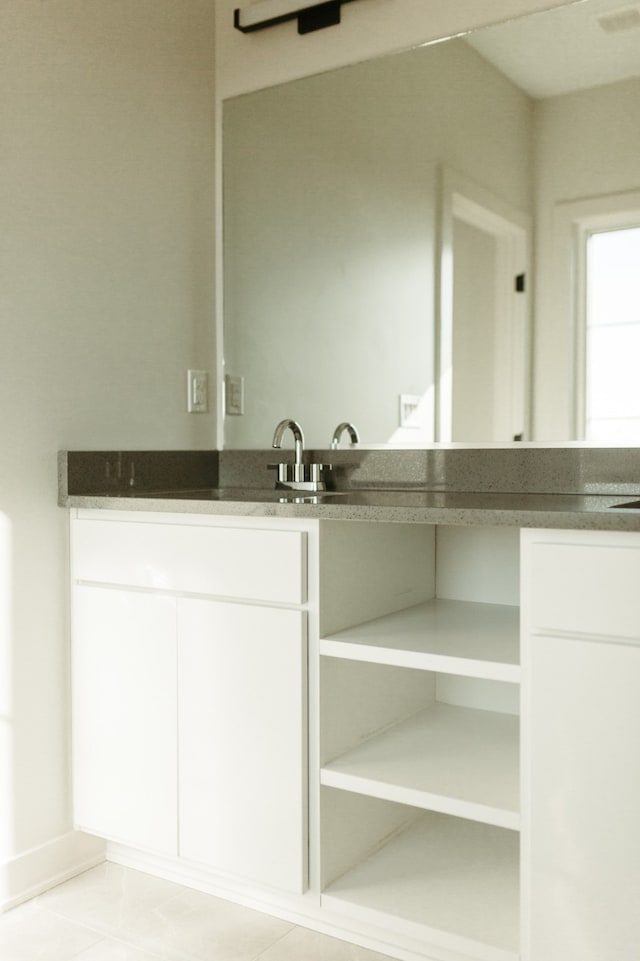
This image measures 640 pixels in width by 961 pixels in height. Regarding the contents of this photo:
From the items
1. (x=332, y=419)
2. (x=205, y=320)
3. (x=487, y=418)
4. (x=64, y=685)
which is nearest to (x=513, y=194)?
(x=487, y=418)

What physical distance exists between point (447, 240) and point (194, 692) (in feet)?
3.95

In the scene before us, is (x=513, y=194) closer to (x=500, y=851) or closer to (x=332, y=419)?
(x=332, y=419)

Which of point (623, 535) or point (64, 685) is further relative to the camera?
point (64, 685)

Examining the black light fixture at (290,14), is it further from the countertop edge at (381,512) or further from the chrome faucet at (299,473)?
the countertop edge at (381,512)

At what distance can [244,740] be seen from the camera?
1.73 m

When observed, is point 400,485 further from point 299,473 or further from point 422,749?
point 422,749

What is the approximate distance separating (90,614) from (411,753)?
786 mm

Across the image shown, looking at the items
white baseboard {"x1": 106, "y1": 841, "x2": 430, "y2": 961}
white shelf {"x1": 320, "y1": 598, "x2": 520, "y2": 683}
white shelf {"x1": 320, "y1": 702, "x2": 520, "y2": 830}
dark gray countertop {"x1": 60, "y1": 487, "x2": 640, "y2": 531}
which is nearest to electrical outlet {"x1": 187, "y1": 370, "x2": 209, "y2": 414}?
dark gray countertop {"x1": 60, "y1": 487, "x2": 640, "y2": 531}

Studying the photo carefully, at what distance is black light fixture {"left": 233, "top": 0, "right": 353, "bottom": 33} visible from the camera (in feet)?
7.29

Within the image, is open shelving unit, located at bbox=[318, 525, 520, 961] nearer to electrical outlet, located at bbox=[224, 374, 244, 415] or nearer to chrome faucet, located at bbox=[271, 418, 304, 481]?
chrome faucet, located at bbox=[271, 418, 304, 481]

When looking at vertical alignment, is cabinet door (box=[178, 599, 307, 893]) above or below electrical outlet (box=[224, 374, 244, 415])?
below

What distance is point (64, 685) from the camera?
2.04 m

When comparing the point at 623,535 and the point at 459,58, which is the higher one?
the point at 459,58

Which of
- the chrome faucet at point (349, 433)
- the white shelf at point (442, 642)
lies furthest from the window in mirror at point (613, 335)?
the chrome faucet at point (349, 433)
